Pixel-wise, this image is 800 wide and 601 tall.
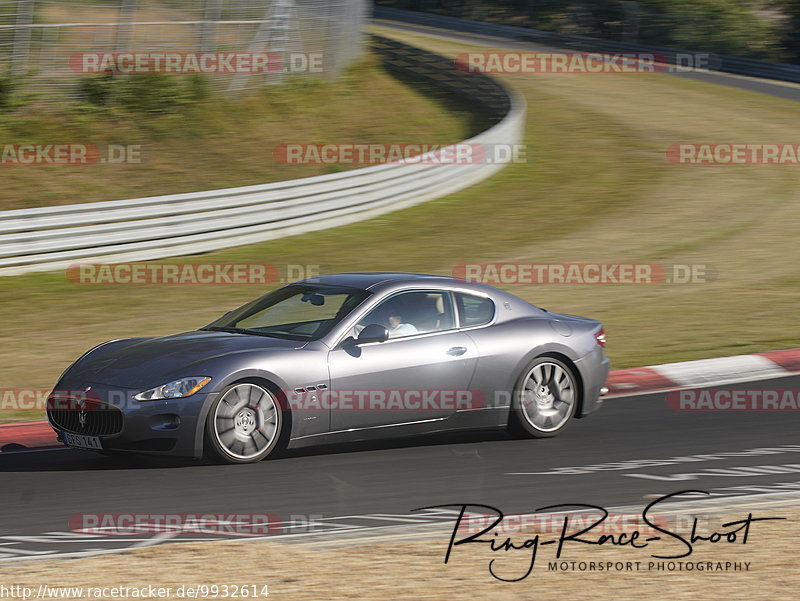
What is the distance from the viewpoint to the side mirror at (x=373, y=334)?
8828mm

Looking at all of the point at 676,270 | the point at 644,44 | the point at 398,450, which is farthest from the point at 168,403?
the point at 644,44

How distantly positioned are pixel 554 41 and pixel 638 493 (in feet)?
156

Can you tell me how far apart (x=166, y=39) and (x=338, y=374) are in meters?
21.4

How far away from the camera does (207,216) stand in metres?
20.2

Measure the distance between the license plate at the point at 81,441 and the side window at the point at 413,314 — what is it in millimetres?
2017

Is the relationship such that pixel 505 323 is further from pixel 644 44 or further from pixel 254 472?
pixel 644 44

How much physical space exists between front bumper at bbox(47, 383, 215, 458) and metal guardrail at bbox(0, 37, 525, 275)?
1066cm

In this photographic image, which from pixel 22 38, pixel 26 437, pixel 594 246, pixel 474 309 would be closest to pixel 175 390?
pixel 26 437

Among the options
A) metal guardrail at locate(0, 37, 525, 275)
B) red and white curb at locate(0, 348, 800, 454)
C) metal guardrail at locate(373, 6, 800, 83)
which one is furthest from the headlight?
metal guardrail at locate(373, 6, 800, 83)

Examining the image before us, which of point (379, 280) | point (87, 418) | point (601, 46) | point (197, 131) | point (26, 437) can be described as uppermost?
point (379, 280)

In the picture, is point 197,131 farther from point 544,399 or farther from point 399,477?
point 399,477

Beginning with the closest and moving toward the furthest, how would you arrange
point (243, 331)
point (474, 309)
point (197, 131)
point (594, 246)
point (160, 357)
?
point (160, 357)
point (243, 331)
point (474, 309)
point (594, 246)
point (197, 131)

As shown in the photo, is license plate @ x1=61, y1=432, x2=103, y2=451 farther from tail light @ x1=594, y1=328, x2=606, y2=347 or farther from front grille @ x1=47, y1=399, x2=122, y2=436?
tail light @ x1=594, y1=328, x2=606, y2=347

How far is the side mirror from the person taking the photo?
883 cm
